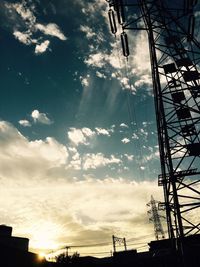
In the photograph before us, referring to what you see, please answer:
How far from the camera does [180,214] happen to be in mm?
10344

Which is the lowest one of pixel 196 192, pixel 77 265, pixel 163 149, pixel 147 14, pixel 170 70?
pixel 77 265

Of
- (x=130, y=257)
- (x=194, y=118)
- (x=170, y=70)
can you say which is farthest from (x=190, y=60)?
(x=130, y=257)

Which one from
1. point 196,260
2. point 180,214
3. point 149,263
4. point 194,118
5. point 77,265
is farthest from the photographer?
point 77,265

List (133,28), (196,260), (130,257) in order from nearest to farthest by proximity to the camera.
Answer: (133,28) → (196,260) → (130,257)

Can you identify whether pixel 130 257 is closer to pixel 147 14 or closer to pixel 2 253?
pixel 2 253

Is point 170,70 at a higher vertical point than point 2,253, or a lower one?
higher

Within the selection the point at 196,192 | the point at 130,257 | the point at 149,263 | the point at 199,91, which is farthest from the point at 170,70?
the point at 130,257

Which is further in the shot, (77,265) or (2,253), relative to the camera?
(77,265)

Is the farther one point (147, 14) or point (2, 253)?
point (2, 253)

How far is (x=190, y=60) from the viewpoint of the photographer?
46.4ft

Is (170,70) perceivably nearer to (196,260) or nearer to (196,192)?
(196,192)

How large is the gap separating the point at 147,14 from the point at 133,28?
1.54 m

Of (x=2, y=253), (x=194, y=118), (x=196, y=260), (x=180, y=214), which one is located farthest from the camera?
(x=196, y=260)

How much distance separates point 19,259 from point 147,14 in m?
20.5
